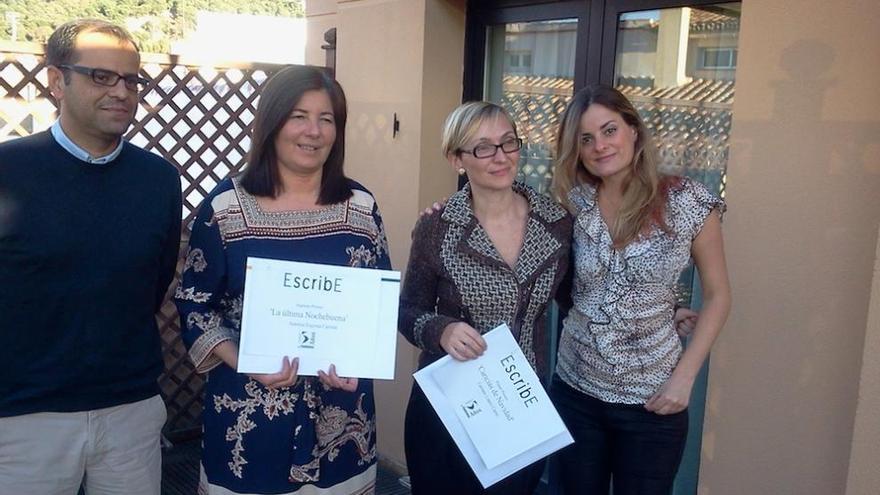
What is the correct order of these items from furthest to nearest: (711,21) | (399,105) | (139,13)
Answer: (139,13) → (399,105) → (711,21)

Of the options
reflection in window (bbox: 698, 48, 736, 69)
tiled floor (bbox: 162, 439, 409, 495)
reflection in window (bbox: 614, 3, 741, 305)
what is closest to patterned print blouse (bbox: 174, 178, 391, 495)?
reflection in window (bbox: 614, 3, 741, 305)

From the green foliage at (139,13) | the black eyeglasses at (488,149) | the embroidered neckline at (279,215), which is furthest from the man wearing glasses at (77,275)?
the green foliage at (139,13)

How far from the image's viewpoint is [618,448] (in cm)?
239

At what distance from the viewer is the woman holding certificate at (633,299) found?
2.31 m

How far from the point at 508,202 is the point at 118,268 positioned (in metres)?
1.15

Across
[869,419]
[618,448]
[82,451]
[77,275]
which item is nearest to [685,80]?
[869,419]

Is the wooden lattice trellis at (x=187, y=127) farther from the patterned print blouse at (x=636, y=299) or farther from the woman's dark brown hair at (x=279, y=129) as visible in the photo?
the patterned print blouse at (x=636, y=299)

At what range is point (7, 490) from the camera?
7.23 feet

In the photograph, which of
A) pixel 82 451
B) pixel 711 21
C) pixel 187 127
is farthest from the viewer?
pixel 187 127

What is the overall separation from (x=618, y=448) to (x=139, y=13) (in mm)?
44846

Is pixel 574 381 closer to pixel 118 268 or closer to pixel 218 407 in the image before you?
pixel 218 407

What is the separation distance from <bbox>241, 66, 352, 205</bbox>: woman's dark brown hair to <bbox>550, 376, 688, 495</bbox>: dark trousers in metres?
0.99

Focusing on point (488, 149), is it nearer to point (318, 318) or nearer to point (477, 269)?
point (477, 269)

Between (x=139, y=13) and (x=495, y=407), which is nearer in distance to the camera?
(x=495, y=407)
